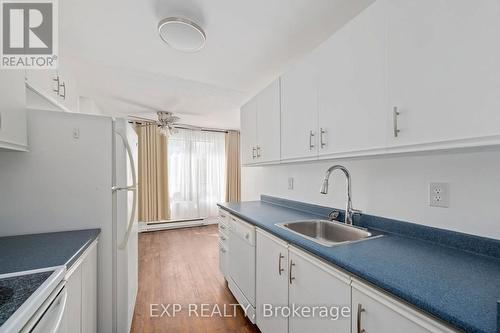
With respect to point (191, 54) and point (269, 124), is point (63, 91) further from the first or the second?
point (269, 124)

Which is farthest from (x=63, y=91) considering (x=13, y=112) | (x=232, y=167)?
(x=232, y=167)

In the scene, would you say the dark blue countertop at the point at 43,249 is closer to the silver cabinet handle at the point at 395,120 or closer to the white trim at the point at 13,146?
the white trim at the point at 13,146

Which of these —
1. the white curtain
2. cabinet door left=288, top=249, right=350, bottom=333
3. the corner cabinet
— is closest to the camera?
cabinet door left=288, top=249, right=350, bottom=333

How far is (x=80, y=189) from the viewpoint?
57.5 inches

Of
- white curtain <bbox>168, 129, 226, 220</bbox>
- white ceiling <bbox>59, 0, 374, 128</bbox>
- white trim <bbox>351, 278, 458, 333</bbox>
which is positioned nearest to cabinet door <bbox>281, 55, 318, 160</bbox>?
white ceiling <bbox>59, 0, 374, 128</bbox>

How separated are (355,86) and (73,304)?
1.91 meters

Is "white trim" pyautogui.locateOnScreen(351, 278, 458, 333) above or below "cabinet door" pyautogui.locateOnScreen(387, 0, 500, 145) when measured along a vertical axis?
below

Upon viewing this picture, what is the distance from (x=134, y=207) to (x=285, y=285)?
134cm

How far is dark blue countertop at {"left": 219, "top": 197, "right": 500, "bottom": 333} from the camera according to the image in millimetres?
600

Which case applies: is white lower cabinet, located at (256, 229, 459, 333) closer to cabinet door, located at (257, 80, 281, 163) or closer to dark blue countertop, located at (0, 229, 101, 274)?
cabinet door, located at (257, 80, 281, 163)

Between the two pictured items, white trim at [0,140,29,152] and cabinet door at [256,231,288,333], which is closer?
white trim at [0,140,29,152]

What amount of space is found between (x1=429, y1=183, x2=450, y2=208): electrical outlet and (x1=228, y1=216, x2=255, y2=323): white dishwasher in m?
1.18

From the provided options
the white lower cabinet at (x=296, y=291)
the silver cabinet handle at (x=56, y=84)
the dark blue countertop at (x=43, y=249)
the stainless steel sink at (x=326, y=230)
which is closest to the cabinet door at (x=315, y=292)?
the white lower cabinet at (x=296, y=291)

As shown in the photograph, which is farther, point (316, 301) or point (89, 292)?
point (89, 292)
